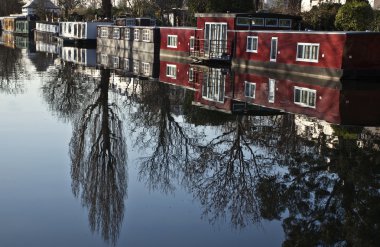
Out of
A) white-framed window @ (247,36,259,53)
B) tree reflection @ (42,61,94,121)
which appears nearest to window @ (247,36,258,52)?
white-framed window @ (247,36,259,53)

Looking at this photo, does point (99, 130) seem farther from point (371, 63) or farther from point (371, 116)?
point (371, 63)

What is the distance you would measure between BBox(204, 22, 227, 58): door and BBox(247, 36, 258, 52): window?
7.92ft

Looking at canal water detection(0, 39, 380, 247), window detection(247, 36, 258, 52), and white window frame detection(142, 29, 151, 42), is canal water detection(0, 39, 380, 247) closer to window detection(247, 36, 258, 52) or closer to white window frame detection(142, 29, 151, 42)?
window detection(247, 36, 258, 52)

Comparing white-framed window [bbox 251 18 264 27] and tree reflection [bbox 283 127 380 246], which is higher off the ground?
white-framed window [bbox 251 18 264 27]

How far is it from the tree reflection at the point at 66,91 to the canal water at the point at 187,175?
159 millimetres

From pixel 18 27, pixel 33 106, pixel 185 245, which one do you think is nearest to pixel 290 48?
pixel 33 106

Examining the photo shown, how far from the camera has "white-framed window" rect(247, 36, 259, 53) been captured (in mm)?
32875

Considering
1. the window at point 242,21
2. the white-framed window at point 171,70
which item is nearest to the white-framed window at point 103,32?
the white-framed window at point 171,70

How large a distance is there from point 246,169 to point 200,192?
1.82m

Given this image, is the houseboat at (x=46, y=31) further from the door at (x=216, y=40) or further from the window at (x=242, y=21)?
the window at (x=242, y=21)

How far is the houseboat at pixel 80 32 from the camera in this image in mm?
61125

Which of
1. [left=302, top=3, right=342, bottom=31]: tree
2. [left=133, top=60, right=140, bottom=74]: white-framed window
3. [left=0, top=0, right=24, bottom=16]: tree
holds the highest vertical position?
[left=0, top=0, right=24, bottom=16]: tree

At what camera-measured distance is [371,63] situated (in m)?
26.4

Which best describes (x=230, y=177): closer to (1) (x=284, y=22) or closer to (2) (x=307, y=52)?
(2) (x=307, y=52)
